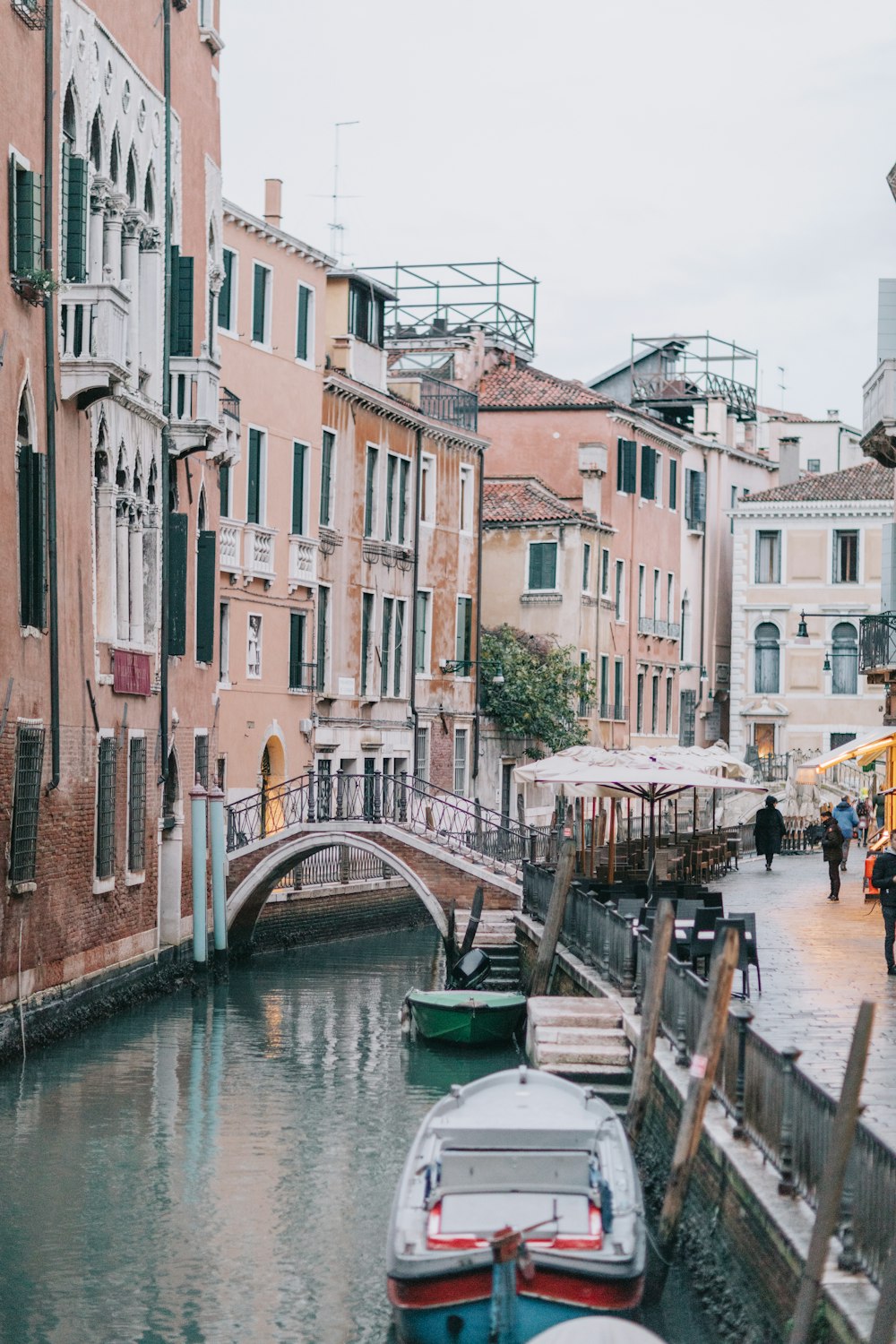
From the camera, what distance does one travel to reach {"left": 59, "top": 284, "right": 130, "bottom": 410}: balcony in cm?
2025

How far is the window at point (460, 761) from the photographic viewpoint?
4049 cm

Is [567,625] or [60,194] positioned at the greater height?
[60,194]

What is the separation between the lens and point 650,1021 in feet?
47.5

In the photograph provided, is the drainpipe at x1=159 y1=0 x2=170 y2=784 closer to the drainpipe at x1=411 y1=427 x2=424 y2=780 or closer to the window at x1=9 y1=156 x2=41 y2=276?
the window at x1=9 y1=156 x2=41 y2=276

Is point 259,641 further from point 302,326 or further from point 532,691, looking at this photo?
point 532,691

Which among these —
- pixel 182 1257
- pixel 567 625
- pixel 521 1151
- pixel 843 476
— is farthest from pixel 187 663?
pixel 843 476

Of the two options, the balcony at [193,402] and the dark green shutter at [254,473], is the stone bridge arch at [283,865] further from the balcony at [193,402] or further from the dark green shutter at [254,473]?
the balcony at [193,402]

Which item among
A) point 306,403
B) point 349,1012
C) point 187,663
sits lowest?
point 349,1012

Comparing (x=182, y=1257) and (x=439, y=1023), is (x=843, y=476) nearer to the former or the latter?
(x=439, y=1023)

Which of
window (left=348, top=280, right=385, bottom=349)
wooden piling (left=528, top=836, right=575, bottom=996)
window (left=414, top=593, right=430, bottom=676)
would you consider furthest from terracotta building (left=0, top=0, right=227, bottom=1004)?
window (left=414, top=593, right=430, bottom=676)

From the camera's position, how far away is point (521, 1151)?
1177cm

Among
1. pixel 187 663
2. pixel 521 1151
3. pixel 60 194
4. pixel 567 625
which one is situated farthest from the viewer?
pixel 567 625

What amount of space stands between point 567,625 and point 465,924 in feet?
60.8

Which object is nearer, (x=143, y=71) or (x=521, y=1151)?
(x=521, y=1151)
